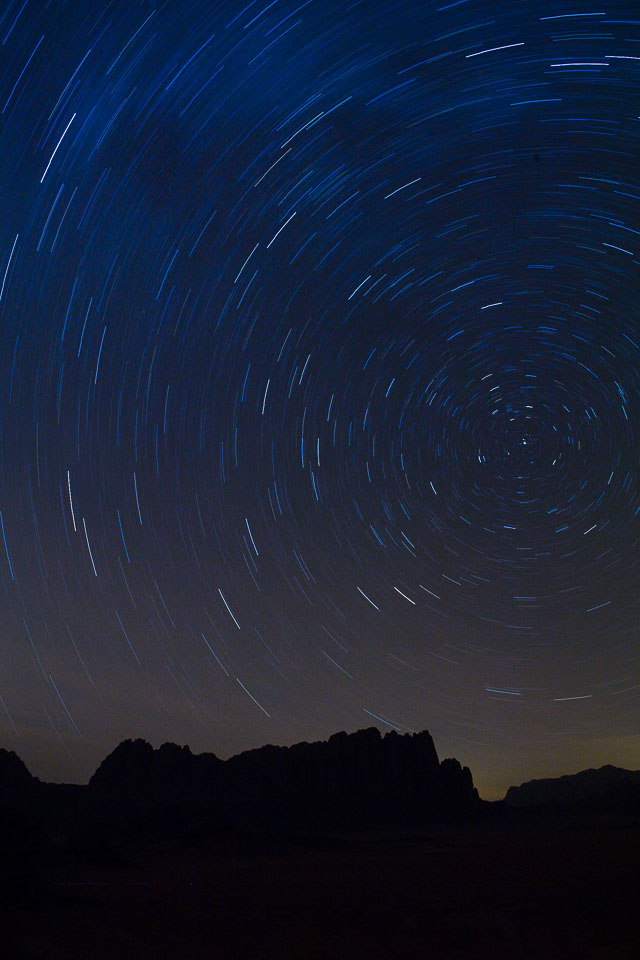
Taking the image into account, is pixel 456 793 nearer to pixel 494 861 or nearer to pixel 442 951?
pixel 494 861

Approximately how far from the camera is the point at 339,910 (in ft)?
53.3

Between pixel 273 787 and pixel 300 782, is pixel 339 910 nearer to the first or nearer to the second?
pixel 273 787

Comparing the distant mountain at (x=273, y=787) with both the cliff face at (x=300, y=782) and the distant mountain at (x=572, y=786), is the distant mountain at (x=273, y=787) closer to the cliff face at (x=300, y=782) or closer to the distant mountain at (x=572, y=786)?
the cliff face at (x=300, y=782)

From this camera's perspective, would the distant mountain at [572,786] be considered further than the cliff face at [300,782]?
Yes

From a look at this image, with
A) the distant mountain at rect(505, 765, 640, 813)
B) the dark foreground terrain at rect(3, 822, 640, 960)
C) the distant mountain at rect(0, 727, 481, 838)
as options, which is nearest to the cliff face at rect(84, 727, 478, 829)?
the distant mountain at rect(0, 727, 481, 838)

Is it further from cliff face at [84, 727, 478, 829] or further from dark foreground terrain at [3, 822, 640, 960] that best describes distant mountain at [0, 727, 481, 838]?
dark foreground terrain at [3, 822, 640, 960]

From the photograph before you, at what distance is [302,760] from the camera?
66875mm

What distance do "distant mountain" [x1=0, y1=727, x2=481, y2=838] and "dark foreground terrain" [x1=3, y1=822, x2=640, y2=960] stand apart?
26.0 meters

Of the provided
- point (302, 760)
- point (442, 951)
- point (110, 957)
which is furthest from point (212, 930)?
point (302, 760)

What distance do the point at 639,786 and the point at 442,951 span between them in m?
103

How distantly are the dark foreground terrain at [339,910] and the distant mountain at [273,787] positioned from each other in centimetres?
2596

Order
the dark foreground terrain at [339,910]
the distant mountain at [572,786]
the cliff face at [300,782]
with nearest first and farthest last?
the dark foreground terrain at [339,910] → the cliff face at [300,782] → the distant mountain at [572,786]

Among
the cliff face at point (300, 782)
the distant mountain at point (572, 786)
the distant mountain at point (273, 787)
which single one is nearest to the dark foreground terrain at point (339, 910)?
the distant mountain at point (273, 787)

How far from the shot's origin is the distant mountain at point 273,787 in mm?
54906
